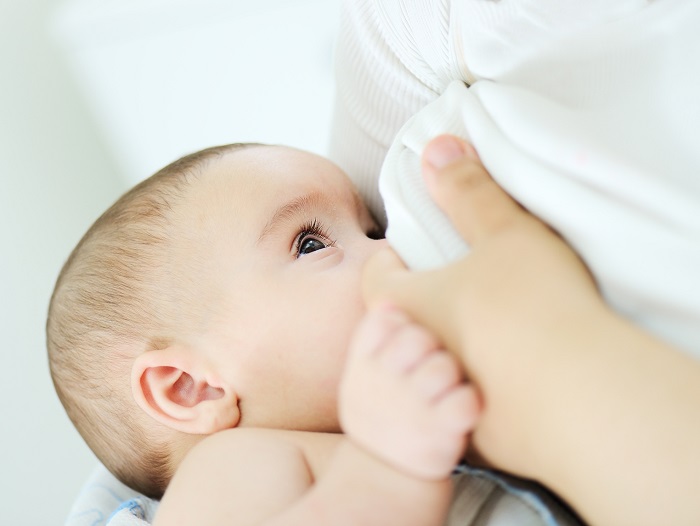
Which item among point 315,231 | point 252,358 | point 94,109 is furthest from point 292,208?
point 94,109

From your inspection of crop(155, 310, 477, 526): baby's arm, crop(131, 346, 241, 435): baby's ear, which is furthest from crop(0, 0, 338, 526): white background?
crop(155, 310, 477, 526): baby's arm

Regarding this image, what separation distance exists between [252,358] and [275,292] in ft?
0.20

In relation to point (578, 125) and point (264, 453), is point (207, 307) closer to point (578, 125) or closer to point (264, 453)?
point (264, 453)

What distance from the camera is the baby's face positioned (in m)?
0.58

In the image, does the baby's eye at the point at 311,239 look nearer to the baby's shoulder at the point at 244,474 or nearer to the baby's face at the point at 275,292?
the baby's face at the point at 275,292

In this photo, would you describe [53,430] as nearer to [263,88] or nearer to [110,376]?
[110,376]

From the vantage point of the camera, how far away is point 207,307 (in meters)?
0.60

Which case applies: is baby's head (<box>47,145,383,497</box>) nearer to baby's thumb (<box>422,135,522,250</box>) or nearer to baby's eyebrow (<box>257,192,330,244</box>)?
baby's eyebrow (<box>257,192,330,244</box>)

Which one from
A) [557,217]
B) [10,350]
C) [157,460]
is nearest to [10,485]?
[10,350]

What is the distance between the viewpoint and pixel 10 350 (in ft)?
3.87

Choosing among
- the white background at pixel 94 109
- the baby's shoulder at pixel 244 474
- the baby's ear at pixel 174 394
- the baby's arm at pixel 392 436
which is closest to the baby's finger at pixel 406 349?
the baby's arm at pixel 392 436

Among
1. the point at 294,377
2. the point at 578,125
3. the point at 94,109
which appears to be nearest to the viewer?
the point at 578,125

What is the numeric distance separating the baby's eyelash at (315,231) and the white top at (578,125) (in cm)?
13

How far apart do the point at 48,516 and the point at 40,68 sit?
939 mm
